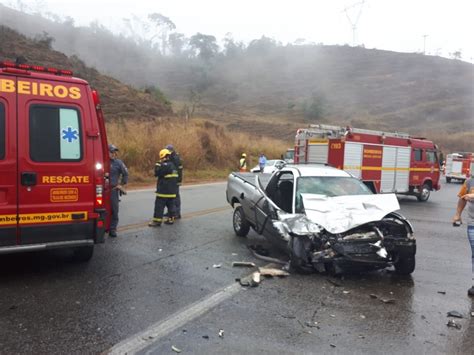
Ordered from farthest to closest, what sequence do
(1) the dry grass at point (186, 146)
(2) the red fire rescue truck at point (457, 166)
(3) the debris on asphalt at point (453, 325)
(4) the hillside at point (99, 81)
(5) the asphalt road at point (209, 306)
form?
1. (4) the hillside at point (99, 81)
2. (2) the red fire rescue truck at point (457, 166)
3. (1) the dry grass at point (186, 146)
4. (3) the debris on asphalt at point (453, 325)
5. (5) the asphalt road at point (209, 306)

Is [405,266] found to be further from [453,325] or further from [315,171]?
[315,171]

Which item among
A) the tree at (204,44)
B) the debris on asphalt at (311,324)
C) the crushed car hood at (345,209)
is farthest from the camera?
the tree at (204,44)

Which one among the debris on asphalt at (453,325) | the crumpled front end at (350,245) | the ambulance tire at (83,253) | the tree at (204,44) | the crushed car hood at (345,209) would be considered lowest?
the debris on asphalt at (453,325)

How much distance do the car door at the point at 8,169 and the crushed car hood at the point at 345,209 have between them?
3.63m

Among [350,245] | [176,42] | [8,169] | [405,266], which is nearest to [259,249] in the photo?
[350,245]

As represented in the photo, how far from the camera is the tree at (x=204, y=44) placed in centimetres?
13075

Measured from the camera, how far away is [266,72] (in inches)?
5034

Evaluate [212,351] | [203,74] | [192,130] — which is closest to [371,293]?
[212,351]

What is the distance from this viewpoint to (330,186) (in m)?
7.01

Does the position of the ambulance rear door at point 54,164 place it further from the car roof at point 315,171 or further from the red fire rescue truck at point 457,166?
the red fire rescue truck at point 457,166

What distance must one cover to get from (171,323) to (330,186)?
375 centimetres

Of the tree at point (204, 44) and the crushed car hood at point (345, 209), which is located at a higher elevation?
the tree at point (204, 44)

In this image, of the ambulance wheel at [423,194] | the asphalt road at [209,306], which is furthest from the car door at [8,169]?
the ambulance wheel at [423,194]

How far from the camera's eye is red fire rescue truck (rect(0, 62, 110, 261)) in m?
4.88
